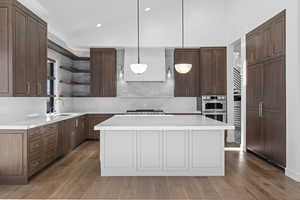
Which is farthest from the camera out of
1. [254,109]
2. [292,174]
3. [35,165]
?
[254,109]

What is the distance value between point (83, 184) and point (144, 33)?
518 centimetres

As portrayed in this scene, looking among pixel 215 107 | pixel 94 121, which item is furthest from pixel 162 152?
pixel 94 121

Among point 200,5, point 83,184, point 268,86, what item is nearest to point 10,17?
point 83,184

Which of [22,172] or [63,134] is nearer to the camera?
[22,172]

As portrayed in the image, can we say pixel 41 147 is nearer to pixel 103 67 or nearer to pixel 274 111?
pixel 274 111

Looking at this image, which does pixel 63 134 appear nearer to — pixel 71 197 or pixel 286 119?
pixel 71 197

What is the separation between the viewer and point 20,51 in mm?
4387

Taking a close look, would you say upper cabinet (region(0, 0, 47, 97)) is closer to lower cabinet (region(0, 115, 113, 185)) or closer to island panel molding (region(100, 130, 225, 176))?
lower cabinet (region(0, 115, 113, 185))

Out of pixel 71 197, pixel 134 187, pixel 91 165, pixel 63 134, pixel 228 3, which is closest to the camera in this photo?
pixel 71 197

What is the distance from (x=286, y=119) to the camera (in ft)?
15.2

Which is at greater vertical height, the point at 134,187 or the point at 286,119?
the point at 286,119

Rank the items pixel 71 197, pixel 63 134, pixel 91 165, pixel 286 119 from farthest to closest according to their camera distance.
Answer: pixel 63 134, pixel 91 165, pixel 286 119, pixel 71 197

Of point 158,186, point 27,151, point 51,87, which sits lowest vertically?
point 158,186

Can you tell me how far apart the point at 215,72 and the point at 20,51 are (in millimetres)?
5365
